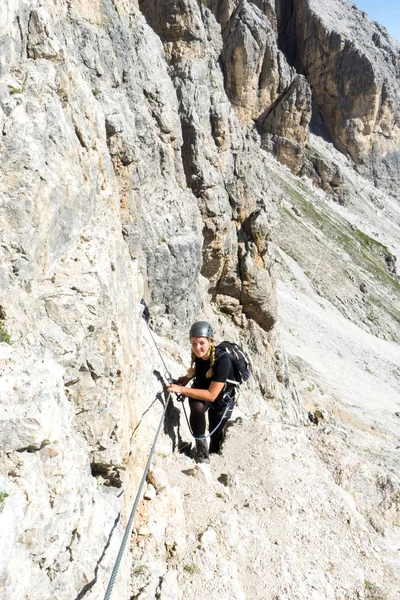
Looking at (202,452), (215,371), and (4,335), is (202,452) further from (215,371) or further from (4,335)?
(4,335)

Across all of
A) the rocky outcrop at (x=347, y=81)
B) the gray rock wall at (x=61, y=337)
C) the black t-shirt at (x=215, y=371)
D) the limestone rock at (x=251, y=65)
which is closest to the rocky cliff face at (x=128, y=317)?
the gray rock wall at (x=61, y=337)

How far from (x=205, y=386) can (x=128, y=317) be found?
78.0 inches

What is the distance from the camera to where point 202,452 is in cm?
795

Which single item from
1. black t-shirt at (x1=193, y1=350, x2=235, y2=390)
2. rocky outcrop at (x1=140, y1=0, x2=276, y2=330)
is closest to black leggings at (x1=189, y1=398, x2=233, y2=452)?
black t-shirt at (x1=193, y1=350, x2=235, y2=390)

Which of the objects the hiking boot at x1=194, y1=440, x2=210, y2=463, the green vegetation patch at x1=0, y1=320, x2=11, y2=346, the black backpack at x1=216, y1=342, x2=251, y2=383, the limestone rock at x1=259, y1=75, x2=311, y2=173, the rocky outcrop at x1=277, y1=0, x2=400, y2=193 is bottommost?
the hiking boot at x1=194, y1=440, x2=210, y2=463

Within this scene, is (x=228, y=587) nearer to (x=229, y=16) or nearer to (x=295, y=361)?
(x=295, y=361)

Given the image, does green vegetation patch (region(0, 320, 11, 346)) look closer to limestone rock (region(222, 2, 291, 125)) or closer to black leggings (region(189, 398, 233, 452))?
black leggings (region(189, 398, 233, 452))

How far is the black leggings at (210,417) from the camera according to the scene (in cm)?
771

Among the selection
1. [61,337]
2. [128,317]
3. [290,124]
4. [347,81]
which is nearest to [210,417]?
[128,317]

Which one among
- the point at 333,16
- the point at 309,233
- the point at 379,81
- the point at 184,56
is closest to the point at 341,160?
the point at 379,81

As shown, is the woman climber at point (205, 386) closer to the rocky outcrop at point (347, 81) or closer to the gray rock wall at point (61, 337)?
the gray rock wall at point (61, 337)

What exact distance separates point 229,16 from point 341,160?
38910 mm

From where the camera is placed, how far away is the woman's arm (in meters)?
7.29

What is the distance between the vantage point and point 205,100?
78.7ft
